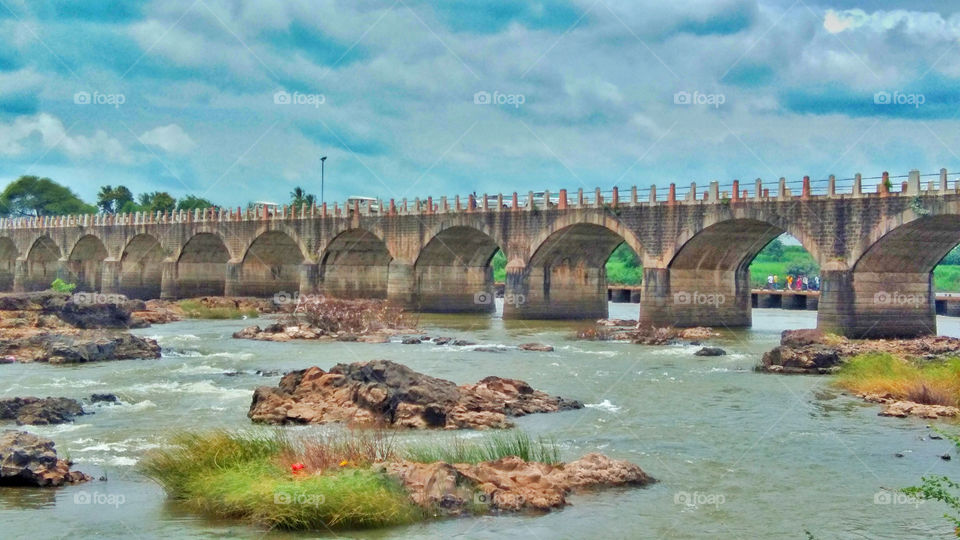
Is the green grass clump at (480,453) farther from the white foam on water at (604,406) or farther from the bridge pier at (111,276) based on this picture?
the bridge pier at (111,276)

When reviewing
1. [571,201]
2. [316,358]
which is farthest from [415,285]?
[316,358]

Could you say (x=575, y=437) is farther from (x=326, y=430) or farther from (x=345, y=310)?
(x=345, y=310)

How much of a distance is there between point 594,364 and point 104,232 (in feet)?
252

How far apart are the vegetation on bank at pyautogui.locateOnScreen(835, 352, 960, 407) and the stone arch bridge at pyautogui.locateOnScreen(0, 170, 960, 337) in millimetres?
11256

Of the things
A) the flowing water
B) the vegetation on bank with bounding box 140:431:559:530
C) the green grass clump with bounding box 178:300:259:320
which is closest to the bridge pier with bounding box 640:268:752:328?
the flowing water

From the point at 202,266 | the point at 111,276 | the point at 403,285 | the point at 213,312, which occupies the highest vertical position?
the point at 202,266

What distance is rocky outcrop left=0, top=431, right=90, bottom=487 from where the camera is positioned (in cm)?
1803

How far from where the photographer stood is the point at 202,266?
97.7 m

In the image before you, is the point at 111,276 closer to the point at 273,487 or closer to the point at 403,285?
the point at 403,285

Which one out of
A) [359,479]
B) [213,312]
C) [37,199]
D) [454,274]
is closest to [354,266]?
[454,274]

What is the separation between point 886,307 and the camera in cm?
4666

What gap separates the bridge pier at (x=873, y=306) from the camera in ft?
150

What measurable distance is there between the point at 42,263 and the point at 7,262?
11.3 m

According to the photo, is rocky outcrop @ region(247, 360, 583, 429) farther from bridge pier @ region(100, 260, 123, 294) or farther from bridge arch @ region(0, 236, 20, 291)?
bridge arch @ region(0, 236, 20, 291)
